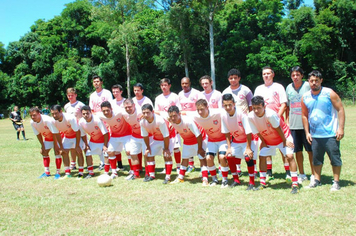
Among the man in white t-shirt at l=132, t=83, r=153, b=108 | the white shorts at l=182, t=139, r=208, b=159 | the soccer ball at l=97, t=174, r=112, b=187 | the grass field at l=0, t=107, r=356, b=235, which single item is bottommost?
the grass field at l=0, t=107, r=356, b=235

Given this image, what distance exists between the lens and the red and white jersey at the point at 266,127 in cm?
564

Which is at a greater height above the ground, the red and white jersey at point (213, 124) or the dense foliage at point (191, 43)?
the dense foliage at point (191, 43)

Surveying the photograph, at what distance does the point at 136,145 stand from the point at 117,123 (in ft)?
2.46

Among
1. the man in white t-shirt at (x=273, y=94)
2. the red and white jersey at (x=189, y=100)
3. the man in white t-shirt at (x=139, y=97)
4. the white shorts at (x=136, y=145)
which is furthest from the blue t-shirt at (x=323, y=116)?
the man in white t-shirt at (x=139, y=97)

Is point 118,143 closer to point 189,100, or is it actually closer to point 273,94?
point 189,100

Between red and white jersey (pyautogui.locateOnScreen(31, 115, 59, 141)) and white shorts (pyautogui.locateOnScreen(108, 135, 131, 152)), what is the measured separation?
1331 mm

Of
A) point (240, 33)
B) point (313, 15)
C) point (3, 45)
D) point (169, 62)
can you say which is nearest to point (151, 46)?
point (169, 62)

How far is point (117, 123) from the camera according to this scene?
303 inches

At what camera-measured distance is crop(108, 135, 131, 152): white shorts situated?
304 inches

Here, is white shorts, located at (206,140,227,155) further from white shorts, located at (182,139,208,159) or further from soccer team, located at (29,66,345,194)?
white shorts, located at (182,139,208,159)

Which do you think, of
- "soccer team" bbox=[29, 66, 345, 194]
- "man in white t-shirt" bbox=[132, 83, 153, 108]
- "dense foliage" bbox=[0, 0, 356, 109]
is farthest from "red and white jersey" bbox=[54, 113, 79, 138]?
"dense foliage" bbox=[0, 0, 356, 109]

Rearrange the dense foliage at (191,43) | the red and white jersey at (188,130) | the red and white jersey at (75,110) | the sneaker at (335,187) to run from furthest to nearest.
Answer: the dense foliage at (191,43)
the red and white jersey at (75,110)
the red and white jersey at (188,130)
the sneaker at (335,187)

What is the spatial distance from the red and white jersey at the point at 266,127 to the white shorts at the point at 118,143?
3260mm

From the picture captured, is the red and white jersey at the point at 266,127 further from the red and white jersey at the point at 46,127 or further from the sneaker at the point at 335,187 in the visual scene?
the red and white jersey at the point at 46,127
